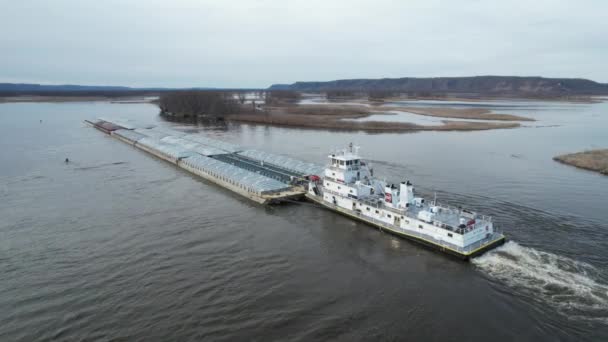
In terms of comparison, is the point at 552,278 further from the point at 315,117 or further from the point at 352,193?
the point at 315,117

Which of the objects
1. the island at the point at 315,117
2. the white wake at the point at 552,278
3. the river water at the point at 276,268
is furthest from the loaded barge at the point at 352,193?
the island at the point at 315,117

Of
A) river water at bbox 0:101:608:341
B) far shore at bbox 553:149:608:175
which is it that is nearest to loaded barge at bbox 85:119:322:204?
river water at bbox 0:101:608:341

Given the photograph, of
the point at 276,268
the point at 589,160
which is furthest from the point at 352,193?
the point at 589,160

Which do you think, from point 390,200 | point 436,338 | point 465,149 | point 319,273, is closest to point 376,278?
point 319,273

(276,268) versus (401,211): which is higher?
(401,211)

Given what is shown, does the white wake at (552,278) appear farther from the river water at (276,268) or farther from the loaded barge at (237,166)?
the loaded barge at (237,166)
